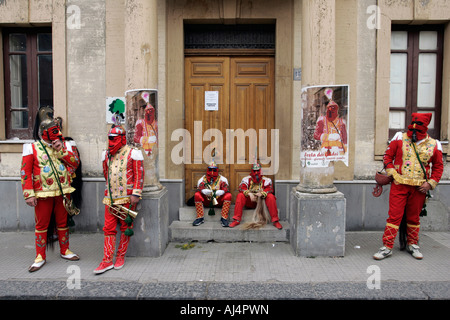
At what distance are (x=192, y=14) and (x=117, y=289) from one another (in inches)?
199

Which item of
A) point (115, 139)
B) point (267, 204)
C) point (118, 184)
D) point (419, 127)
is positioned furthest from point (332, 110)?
point (118, 184)

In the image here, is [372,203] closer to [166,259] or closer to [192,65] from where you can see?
[166,259]

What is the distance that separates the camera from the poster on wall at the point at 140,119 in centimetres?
520

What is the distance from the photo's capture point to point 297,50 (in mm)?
6348

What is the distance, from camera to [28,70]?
22.4 ft

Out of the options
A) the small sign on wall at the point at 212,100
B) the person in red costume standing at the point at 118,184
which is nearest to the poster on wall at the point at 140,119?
the person in red costume standing at the point at 118,184

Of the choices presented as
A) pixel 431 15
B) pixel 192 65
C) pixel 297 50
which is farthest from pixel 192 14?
pixel 431 15

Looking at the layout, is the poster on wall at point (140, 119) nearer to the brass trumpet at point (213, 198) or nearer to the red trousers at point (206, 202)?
the red trousers at point (206, 202)

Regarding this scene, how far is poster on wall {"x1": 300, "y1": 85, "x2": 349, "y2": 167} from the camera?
199 inches

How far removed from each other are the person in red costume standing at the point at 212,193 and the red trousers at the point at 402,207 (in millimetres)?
2632

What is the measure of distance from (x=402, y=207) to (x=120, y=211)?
13.5 ft

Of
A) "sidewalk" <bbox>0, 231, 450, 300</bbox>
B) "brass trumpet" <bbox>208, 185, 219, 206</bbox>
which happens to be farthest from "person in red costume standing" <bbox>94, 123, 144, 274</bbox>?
"brass trumpet" <bbox>208, 185, 219, 206</bbox>

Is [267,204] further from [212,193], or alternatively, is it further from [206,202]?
[206,202]

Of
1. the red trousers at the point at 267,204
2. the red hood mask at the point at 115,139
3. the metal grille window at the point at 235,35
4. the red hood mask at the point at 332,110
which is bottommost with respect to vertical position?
the red trousers at the point at 267,204
